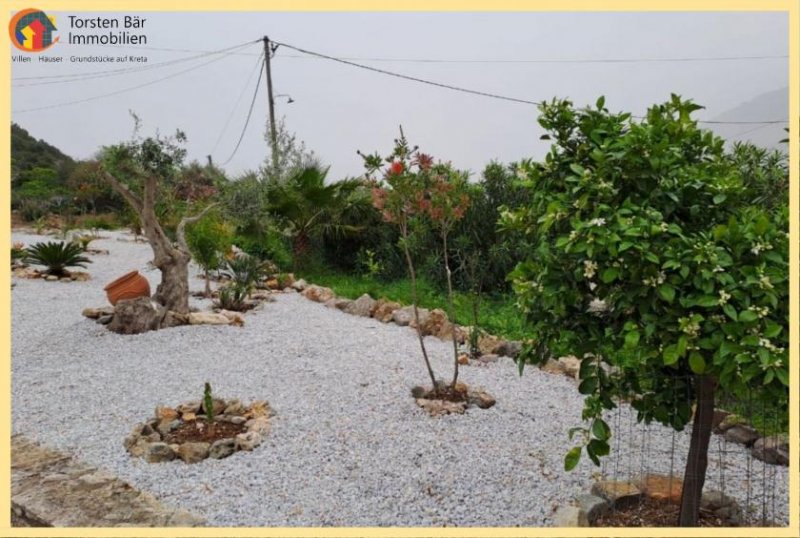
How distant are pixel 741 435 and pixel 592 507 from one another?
1747 millimetres

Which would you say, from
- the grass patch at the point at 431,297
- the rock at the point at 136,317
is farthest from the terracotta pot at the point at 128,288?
the grass patch at the point at 431,297

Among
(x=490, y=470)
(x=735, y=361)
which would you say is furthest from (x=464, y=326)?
(x=735, y=361)

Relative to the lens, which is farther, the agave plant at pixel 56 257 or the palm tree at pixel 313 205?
the palm tree at pixel 313 205

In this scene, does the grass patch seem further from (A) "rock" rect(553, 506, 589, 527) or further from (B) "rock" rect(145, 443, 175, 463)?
(B) "rock" rect(145, 443, 175, 463)

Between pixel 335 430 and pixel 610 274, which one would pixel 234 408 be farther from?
pixel 610 274

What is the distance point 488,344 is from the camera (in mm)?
5977

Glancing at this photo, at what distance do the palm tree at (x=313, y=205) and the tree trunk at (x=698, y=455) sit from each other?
8056 mm

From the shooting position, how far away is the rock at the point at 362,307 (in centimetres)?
758

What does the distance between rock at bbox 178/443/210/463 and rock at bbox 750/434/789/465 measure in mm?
3360

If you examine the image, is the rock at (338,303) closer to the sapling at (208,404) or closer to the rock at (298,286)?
the rock at (298,286)

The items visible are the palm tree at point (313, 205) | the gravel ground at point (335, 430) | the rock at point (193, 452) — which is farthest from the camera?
the palm tree at point (313, 205)

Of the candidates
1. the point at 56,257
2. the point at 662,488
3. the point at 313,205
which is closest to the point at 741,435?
the point at 662,488

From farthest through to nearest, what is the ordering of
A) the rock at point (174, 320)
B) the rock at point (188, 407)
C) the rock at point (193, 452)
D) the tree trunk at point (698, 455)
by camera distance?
1. the rock at point (174, 320)
2. the rock at point (188, 407)
3. the rock at point (193, 452)
4. the tree trunk at point (698, 455)

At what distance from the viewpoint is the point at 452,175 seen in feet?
14.8
